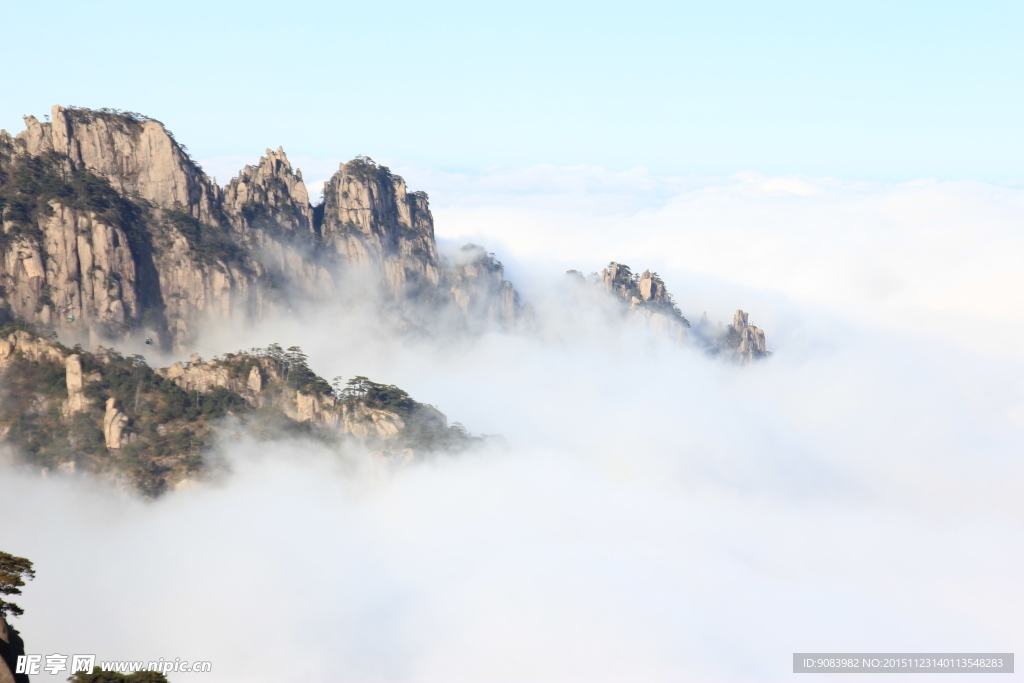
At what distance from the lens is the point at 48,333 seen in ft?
502

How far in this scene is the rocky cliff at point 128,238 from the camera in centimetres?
15600

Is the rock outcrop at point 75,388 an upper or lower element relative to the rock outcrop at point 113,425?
upper

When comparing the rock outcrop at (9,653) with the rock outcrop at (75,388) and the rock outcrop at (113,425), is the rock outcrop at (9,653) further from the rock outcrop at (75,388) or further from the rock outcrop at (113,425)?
the rock outcrop at (75,388)

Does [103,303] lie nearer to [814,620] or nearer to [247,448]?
[247,448]

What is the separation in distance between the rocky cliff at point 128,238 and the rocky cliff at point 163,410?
40.4 ft

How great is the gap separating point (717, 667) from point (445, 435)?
57.0 metres

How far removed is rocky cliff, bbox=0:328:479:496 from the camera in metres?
137

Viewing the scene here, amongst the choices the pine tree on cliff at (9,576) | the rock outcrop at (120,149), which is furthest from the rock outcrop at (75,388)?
the pine tree on cliff at (9,576)

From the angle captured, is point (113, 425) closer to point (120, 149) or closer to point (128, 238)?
point (128, 238)

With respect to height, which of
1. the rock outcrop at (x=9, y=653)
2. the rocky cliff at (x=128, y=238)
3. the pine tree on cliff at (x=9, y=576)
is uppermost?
the rocky cliff at (x=128, y=238)

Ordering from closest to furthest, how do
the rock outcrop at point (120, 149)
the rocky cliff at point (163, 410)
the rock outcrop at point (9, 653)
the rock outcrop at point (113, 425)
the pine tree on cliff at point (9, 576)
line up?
the rock outcrop at point (9, 653) → the pine tree on cliff at point (9, 576) → the rocky cliff at point (163, 410) → the rock outcrop at point (113, 425) → the rock outcrop at point (120, 149)

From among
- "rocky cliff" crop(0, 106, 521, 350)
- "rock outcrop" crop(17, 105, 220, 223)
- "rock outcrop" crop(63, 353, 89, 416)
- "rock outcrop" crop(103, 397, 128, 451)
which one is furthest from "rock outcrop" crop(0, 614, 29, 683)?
"rock outcrop" crop(17, 105, 220, 223)

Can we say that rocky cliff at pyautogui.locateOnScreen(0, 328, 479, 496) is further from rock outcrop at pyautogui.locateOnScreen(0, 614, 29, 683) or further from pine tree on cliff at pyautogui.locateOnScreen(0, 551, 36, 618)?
rock outcrop at pyautogui.locateOnScreen(0, 614, 29, 683)

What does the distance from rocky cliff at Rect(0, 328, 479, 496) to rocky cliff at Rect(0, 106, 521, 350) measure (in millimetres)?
12320
